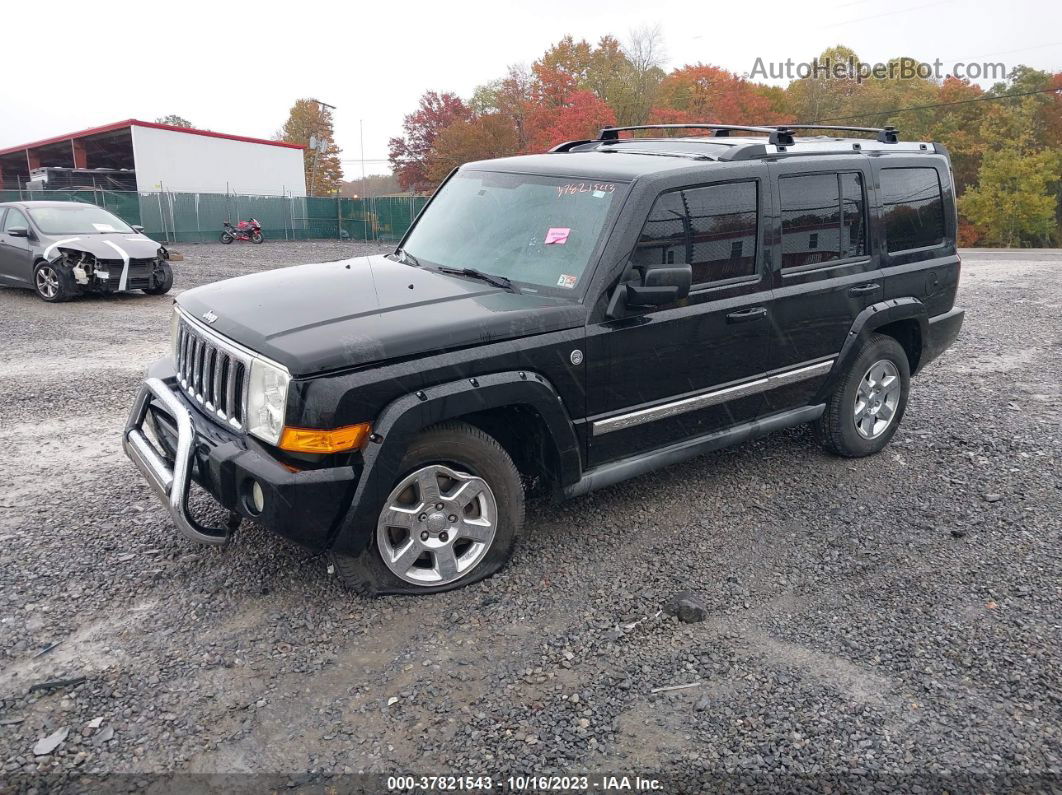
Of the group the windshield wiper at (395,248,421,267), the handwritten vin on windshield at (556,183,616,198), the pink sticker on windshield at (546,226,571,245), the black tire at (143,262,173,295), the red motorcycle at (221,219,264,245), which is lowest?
the red motorcycle at (221,219,264,245)

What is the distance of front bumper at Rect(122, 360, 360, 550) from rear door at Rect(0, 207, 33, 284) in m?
10.3

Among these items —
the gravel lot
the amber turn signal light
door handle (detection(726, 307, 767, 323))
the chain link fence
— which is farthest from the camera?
the chain link fence

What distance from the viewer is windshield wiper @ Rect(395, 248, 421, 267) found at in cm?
475

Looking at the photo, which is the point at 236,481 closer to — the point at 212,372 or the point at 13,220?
the point at 212,372

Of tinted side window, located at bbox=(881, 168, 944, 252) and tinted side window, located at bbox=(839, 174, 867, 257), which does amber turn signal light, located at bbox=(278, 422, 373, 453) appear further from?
tinted side window, located at bbox=(881, 168, 944, 252)

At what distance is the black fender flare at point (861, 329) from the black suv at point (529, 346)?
16 mm

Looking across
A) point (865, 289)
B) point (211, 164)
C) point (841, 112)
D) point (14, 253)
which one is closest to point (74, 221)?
point (14, 253)

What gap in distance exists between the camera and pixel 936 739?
291cm

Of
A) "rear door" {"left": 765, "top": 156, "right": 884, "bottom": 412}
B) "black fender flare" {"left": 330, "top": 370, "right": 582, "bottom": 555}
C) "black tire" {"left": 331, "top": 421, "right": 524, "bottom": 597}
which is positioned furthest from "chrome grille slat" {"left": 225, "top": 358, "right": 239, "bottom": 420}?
"rear door" {"left": 765, "top": 156, "right": 884, "bottom": 412}

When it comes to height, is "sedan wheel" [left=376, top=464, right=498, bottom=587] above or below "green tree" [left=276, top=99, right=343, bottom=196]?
below

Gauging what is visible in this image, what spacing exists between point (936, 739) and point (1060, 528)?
2.34m

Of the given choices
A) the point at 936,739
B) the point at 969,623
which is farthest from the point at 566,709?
the point at 969,623

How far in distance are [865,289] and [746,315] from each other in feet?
3.83

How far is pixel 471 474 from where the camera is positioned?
12.3 feet
